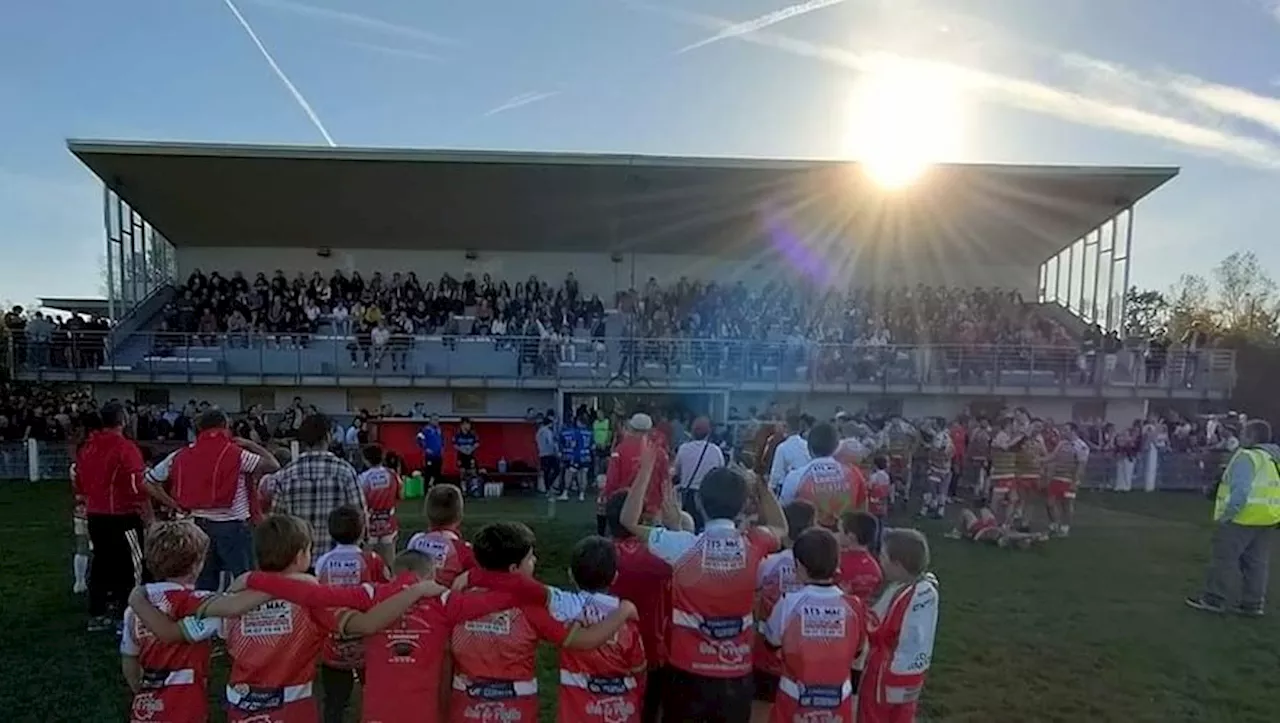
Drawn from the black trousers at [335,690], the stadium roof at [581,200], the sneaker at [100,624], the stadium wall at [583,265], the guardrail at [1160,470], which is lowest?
the guardrail at [1160,470]

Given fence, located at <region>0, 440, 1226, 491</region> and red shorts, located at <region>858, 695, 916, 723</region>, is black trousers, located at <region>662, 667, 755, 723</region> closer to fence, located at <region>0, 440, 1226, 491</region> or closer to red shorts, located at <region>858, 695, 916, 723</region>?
red shorts, located at <region>858, 695, 916, 723</region>

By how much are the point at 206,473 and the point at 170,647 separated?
3054mm

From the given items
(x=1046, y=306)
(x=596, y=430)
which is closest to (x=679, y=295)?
(x=596, y=430)

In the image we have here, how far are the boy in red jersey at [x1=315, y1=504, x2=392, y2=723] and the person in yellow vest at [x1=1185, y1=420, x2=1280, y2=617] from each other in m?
7.97

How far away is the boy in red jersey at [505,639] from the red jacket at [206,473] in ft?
11.7

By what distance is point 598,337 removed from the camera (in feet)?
76.9

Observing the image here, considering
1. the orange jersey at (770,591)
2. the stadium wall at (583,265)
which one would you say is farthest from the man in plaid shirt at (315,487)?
the stadium wall at (583,265)

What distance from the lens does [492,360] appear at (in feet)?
74.3

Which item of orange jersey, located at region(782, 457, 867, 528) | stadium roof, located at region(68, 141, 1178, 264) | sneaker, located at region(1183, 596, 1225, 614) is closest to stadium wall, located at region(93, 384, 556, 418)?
stadium roof, located at region(68, 141, 1178, 264)

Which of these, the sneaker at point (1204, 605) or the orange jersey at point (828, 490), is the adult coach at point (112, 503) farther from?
the sneaker at point (1204, 605)

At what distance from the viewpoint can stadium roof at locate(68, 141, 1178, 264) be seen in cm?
2386

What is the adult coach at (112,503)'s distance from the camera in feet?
22.5

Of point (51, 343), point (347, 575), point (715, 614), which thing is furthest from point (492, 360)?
point (715, 614)

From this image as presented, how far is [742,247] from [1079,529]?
Answer: 54.3 ft
